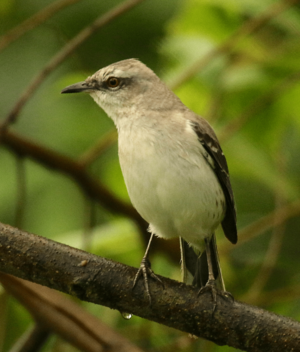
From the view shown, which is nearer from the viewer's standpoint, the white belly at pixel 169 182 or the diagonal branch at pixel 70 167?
the white belly at pixel 169 182

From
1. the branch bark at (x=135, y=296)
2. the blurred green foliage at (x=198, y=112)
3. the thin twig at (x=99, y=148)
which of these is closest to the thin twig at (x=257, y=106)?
the blurred green foliage at (x=198, y=112)

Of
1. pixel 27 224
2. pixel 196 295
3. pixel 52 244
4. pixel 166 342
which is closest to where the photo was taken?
pixel 52 244

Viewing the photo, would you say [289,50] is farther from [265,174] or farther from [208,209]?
[208,209]

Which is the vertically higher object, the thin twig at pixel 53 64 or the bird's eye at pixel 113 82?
the thin twig at pixel 53 64

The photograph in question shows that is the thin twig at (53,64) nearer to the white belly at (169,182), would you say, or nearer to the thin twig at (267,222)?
the white belly at (169,182)

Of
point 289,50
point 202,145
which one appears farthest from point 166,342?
point 289,50

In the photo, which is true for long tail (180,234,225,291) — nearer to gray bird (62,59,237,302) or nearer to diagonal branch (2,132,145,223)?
gray bird (62,59,237,302)

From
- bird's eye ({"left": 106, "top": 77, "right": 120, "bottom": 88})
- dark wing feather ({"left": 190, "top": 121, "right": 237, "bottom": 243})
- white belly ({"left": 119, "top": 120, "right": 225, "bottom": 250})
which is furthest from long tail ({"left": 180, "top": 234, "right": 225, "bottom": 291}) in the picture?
bird's eye ({"left": 106, "top": 77, "right": 120, "bottom": 88})
